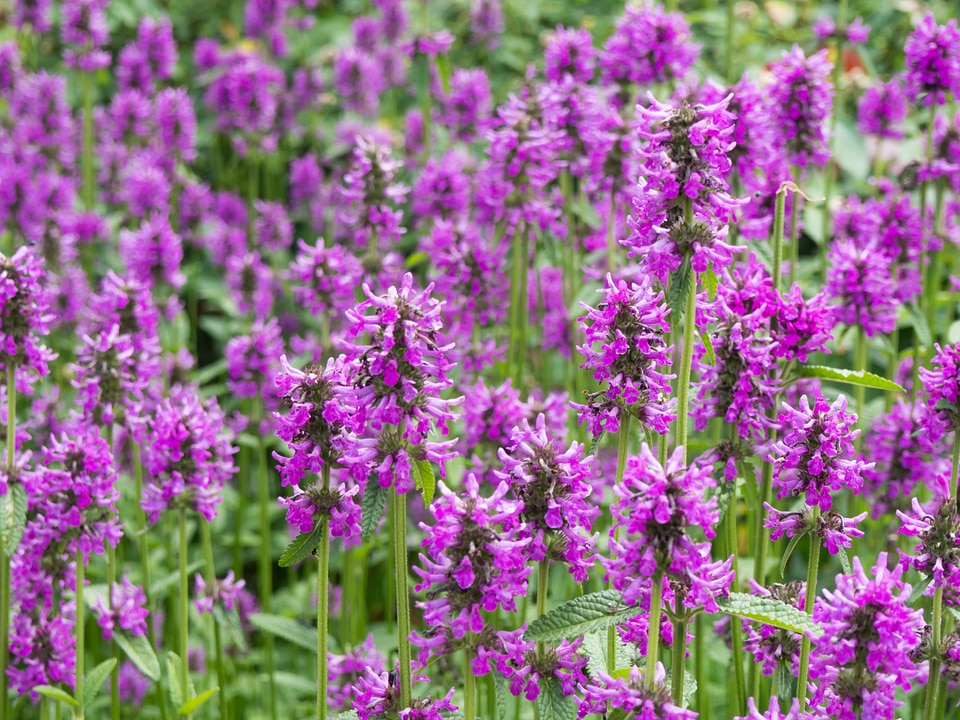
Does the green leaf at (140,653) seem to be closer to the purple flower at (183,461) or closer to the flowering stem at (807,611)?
the purple flower at (183,461)

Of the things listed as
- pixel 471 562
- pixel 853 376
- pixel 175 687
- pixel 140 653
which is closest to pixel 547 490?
pixel 471 562

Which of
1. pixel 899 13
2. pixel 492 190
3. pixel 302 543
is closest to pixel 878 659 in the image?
pixel 302 543

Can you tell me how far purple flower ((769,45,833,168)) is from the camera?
187 inches

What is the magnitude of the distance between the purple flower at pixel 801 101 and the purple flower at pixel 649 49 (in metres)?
0.78

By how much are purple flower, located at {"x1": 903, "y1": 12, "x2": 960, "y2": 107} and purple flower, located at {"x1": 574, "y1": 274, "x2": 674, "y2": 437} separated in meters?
2.83

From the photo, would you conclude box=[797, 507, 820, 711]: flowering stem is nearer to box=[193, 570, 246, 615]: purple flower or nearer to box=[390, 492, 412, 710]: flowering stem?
box=[390, 492, 412, 710]: flowering stem

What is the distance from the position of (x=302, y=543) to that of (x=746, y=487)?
143 cm

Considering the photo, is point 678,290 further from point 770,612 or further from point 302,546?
point 302,546

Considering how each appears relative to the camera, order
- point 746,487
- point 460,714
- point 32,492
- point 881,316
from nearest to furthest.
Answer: point 460,714 < point 746,487 < point 32,492 < point 881,316

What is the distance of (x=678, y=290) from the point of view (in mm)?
2904

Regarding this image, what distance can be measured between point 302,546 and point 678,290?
44.7 inches

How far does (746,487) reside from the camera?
3.68 metres

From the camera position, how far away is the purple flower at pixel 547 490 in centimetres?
276

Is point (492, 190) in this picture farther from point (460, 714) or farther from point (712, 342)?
point (460, 714)
